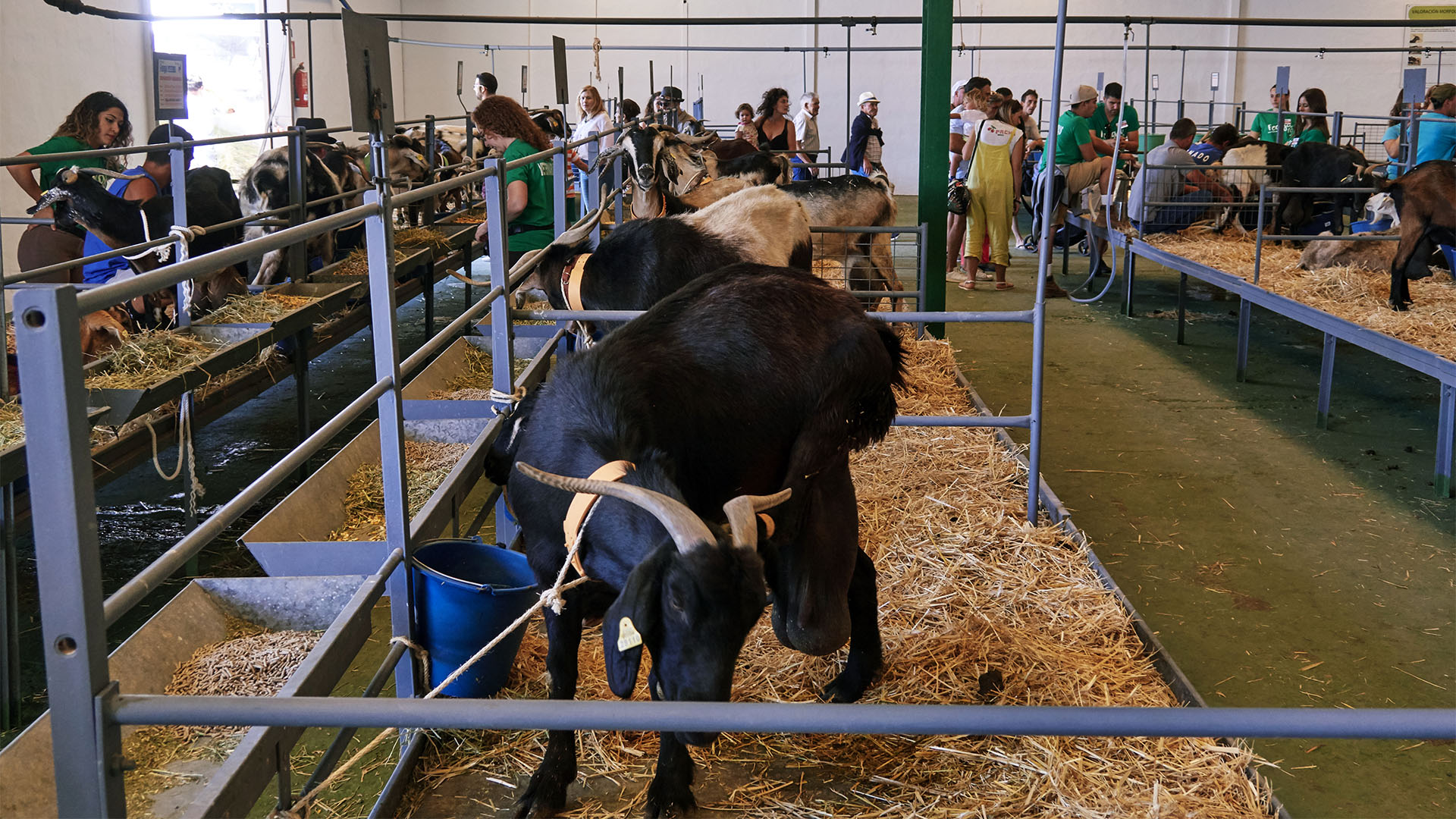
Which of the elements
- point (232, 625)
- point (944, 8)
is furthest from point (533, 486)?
point (944, 8)

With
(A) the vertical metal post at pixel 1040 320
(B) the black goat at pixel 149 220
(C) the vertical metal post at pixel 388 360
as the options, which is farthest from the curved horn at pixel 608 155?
(C) the vertical metal post at pixel 388 360

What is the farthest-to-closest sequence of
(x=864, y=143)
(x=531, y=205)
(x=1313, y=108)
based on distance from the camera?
(x=1313, y=108) → (x=864, y=143) → (x=531, y=205)

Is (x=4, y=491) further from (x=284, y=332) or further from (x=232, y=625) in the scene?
(x=284, y=332)

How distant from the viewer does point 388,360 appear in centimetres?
284

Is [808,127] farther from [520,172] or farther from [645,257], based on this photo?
[645,257]

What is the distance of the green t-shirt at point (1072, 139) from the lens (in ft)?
36.1

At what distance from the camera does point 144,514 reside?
5.63 metres

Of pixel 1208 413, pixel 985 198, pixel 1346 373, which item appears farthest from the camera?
pixel 985 198

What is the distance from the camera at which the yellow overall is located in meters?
10.4

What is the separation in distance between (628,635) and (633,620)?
0.11 ft

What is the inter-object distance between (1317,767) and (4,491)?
4345 mm

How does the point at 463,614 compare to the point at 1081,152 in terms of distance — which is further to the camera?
the point at 1081,152

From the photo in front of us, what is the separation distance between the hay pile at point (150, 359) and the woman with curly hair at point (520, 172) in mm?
2094

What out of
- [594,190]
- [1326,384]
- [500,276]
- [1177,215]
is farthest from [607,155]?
[1177,215]
